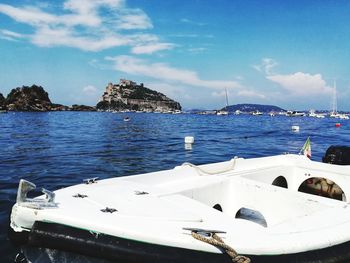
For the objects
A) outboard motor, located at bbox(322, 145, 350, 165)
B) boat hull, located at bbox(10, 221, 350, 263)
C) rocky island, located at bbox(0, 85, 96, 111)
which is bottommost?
boat hull, located at bbox(10, 221, 350, 263)

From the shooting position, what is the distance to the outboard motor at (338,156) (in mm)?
8859

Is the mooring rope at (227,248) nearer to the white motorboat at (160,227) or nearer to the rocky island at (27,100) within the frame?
the white motorboat at (160,227)

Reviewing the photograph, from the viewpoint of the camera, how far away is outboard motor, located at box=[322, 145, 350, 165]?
8.86 meters

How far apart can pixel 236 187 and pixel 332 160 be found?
156 inches

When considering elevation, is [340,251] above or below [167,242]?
below

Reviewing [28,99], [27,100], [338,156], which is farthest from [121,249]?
[28,99]

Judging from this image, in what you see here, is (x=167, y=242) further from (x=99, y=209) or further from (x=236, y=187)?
(x=236, y=187)

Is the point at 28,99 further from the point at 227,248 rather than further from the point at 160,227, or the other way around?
the point at 227,248

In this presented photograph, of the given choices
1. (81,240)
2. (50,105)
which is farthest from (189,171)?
(50,105)

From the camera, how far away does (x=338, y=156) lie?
9.01 m

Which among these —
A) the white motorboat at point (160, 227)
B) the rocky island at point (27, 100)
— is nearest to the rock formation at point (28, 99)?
the rocky island at point (27, 100)

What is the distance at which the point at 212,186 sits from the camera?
6684 mm

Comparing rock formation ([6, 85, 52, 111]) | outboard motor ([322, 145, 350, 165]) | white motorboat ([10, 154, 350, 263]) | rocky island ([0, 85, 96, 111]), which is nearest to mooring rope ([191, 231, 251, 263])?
white motorboat ([10, 154, 350, 263])

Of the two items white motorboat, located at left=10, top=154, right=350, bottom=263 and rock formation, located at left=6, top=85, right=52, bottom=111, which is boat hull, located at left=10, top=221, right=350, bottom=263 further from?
rock formation, located at left=6, top=85, right=52, bottom=111
